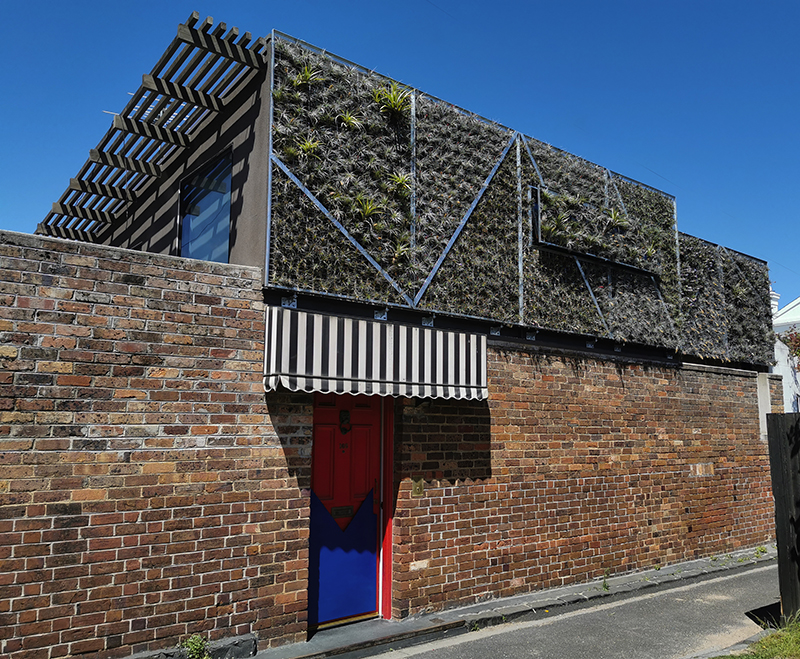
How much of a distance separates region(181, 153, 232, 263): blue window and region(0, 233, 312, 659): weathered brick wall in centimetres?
146

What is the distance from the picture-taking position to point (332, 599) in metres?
6.68

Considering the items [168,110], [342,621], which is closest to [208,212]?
[168,110]

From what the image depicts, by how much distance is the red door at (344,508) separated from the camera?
6.65m

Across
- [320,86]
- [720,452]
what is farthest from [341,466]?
[720,452]

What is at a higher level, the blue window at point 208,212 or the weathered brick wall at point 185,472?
the blue window at point 208,212

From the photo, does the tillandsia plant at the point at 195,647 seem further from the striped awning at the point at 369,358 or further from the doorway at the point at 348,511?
the striped awning at the point at 369,358

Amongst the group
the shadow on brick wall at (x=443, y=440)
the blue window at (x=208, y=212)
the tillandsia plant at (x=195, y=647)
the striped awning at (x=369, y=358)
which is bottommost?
the tillandsia plant at (x=195, y=647)

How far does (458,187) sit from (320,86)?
6.95 ft

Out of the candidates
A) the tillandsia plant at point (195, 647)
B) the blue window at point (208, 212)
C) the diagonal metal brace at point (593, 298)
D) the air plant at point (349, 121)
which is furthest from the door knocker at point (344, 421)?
the diagonal metal brace at point (593, 298)

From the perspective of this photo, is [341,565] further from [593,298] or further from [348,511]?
[593,298]

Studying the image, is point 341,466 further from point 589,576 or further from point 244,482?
point 589,576

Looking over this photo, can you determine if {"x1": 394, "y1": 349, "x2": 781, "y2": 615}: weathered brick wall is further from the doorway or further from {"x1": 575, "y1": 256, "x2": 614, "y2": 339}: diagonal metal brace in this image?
{"x1": 575, "y1": 256, "x2": 614, "y2": 339}: diagonal metal brace

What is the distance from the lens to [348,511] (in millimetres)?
6961

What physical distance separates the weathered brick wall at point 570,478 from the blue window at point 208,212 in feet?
9.58
